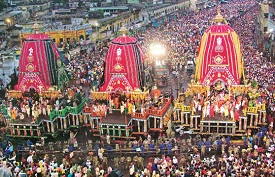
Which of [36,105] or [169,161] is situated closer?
[169,161]

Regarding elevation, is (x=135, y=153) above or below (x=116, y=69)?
below

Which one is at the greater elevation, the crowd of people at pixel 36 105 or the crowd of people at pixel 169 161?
the crowd of people at pixel 36 105

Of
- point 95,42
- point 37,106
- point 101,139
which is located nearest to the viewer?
point 101,139

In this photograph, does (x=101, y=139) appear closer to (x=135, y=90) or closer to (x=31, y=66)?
(x=135, y=90)

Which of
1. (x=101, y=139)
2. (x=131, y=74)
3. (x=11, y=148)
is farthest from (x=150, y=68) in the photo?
(x=11, y=148)

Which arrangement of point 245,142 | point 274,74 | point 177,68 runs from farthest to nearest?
1. point 177,68
2. point 274,74
3. point 245,142

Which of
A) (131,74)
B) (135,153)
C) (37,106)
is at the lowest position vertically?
(135,153)

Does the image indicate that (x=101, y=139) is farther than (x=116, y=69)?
No

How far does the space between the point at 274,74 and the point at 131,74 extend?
13879 mm

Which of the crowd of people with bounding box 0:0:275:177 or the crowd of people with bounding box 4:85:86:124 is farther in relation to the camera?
the crowd of people with bounding box 4:85:86:124

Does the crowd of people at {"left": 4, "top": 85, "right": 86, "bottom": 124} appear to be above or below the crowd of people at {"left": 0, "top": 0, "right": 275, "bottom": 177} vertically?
above

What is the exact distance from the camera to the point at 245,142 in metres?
21.4

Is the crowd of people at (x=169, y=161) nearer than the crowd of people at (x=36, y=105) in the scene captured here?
Yes

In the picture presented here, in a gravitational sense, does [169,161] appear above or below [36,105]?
below
